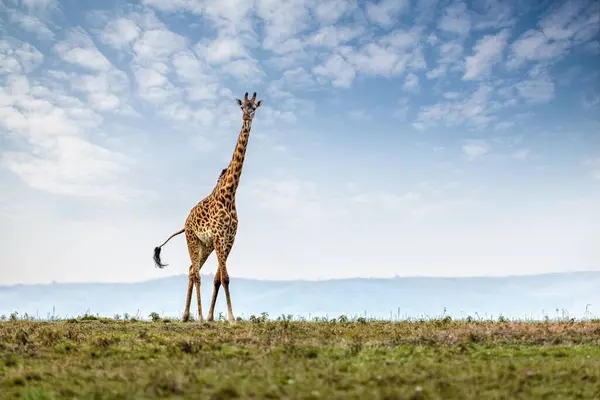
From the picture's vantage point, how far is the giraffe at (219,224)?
888 inches

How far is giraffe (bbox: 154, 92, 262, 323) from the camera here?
888 inches

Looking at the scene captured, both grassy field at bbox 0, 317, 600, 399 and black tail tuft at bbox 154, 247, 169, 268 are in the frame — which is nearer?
grassy field at bbox 0, 317, 600, 399

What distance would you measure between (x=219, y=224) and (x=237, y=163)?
2.64 metres

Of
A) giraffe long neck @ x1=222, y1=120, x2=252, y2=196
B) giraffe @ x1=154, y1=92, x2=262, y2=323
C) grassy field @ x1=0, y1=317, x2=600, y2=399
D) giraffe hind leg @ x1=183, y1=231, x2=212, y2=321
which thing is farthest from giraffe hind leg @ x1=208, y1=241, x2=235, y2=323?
grassy field @ x1=0, y1=317, x2=600, y2=399

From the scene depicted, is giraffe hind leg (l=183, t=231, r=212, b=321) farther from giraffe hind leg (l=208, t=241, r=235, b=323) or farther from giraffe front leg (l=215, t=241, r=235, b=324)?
giraffe front leg (l=215, t=241, r=235, b=324)

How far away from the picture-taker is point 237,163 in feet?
78.3

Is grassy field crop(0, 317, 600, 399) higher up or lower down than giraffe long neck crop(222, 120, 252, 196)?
lower down

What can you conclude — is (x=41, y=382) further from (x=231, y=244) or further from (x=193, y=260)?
(x=193, y=260)

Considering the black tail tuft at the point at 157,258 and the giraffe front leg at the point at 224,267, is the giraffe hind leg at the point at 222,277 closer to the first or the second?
the giraffe front leg at the point at 224,267

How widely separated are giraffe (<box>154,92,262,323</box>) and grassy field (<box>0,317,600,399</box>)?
Result: 16.1 ft

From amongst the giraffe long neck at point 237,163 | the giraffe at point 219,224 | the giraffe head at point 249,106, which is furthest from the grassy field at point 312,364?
the giraffe head at point 249,106

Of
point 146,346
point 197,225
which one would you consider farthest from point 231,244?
point 146,346

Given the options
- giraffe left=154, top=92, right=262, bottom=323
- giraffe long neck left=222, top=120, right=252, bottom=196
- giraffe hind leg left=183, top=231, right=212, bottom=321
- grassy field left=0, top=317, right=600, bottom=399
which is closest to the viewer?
grassy field left=0, top=317, right=600, bottom=399

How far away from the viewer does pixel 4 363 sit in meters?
12.7
